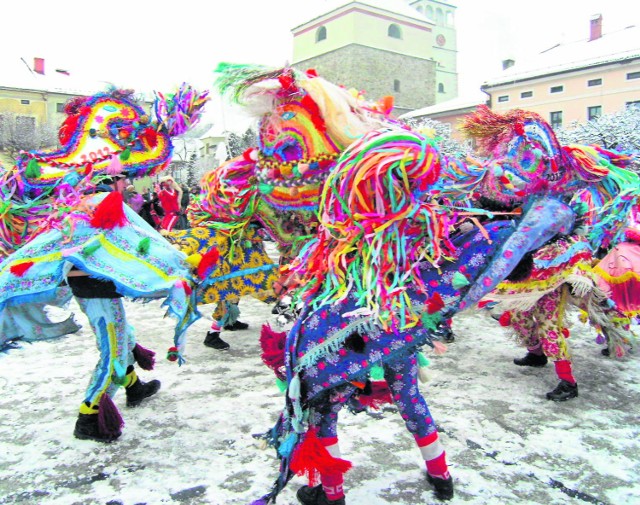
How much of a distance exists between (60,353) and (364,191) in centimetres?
374

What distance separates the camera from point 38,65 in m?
31.9

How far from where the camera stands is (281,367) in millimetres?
2383

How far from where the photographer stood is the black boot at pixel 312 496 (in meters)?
2.38

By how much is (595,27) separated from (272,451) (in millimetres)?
30388

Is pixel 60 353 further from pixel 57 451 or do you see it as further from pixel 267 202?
pixel 267 202

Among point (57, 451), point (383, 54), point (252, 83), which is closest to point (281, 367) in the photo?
point (57, 451)

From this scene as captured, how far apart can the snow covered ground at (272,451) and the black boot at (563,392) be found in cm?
5

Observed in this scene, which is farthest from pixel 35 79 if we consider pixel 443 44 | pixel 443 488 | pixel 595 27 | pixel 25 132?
pixel 443 44

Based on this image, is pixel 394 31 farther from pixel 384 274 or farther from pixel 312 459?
pixel 312 459

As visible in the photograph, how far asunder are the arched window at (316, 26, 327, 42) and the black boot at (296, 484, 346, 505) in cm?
3995

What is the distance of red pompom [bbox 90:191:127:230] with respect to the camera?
2.71m

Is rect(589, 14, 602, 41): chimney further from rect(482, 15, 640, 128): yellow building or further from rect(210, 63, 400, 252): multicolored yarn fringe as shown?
rect(210, 63, 400, 252): multicolored yarn fringe

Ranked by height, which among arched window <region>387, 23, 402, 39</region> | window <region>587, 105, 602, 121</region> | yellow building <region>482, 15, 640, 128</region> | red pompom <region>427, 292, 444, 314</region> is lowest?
red pompom <region>427, 292, 444, 314</region>

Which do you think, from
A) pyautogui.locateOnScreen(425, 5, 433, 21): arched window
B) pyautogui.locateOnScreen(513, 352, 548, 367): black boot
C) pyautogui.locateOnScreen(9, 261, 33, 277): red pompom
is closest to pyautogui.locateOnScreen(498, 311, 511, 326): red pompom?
pyautogui.locateOnScreen(513, 352, 548, 367): black boot
